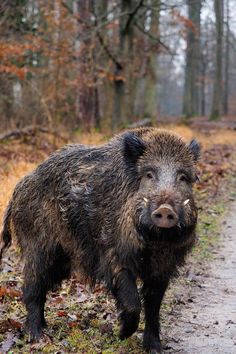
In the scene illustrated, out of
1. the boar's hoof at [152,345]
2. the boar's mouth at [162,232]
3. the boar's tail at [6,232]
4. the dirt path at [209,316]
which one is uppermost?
the boar's mouth at [162,232]

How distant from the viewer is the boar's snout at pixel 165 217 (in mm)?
3967

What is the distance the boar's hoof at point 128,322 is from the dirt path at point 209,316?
0.52 meters

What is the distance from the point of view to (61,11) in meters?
18.4

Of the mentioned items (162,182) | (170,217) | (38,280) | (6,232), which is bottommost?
(38,280)

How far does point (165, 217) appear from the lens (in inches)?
156

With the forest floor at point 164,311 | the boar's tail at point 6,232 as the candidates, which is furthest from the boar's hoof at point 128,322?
the boar's tail at point 6,232

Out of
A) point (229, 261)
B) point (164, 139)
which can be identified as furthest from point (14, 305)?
point (229, 261)

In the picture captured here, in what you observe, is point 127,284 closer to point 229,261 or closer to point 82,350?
point 82,350

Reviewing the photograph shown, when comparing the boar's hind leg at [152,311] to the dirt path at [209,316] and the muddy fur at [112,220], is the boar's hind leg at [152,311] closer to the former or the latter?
the muddy fur at [112,220]

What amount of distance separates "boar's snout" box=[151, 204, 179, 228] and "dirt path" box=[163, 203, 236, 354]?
56.3 inches

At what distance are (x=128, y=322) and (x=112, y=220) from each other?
0.77 metres

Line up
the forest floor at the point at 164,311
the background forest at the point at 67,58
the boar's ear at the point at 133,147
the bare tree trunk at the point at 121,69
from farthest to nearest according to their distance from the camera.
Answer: the bare tree trunk at the point at 121,69, the background forest at the point at 67,58, the forest floor at the point at 164,311, the boar's ear at the point at 133,147

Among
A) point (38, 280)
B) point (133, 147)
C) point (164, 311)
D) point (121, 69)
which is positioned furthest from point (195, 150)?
point (121, 69)

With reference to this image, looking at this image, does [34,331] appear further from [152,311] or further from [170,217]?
[170,217]
